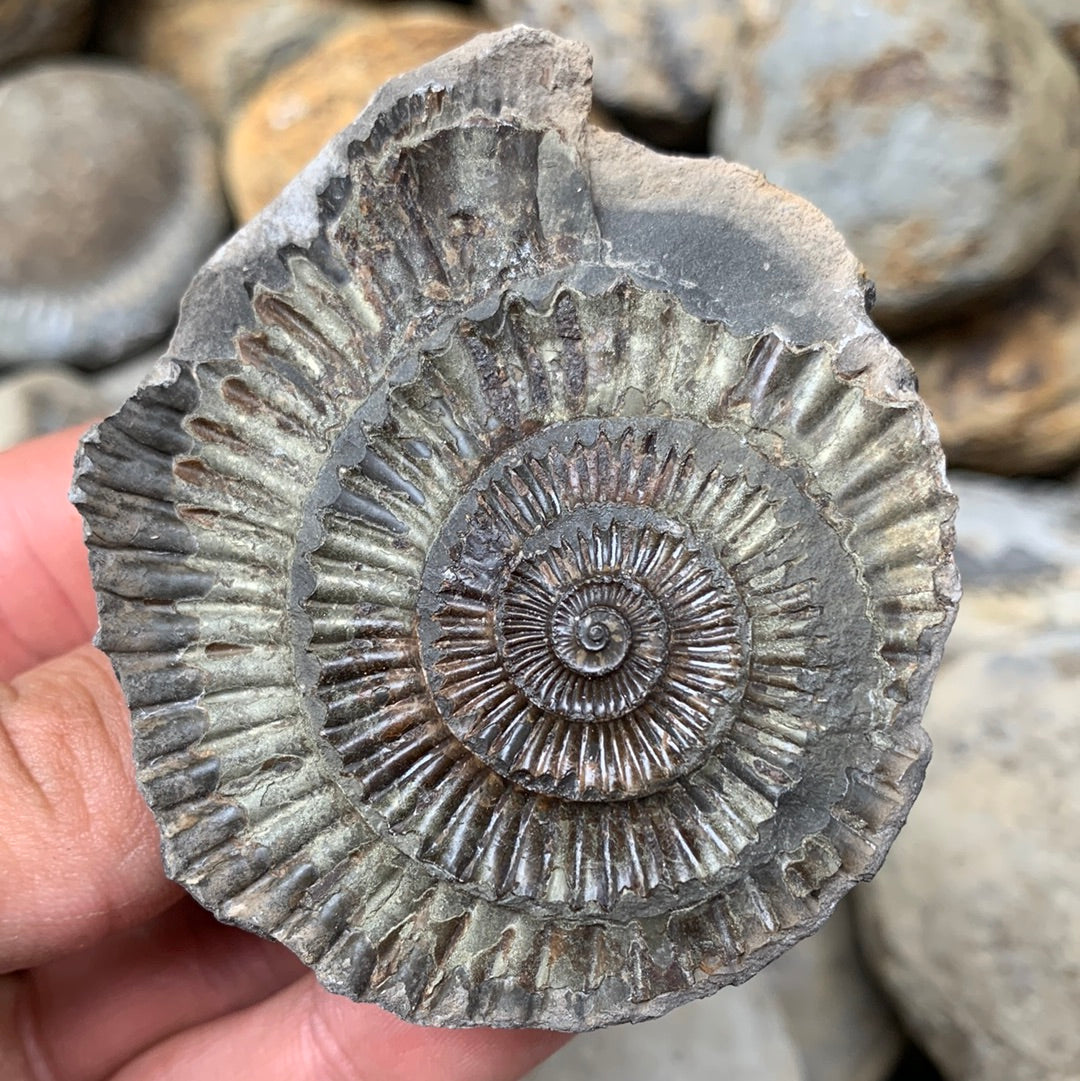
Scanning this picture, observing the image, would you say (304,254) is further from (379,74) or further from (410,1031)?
(379,74)

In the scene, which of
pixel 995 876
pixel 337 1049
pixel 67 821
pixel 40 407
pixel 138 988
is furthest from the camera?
pixel 40 407

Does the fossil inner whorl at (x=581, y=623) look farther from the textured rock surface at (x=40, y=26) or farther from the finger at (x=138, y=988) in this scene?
the textured rock surface at (x=40, y=26)

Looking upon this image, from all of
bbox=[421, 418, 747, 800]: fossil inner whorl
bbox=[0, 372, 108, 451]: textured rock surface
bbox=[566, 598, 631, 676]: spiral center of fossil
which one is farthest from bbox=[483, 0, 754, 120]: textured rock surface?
bbox=[566, 598, 631, 676]: spiral center of fossil

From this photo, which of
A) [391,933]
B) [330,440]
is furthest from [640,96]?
[391,933]

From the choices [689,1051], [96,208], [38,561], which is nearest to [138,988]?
[38,561]

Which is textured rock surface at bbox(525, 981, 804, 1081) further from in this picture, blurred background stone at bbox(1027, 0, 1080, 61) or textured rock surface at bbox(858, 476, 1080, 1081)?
blurred background stone at bbox(1027, 0, 1080, 61)

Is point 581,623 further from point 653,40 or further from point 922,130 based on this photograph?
point 653,40
